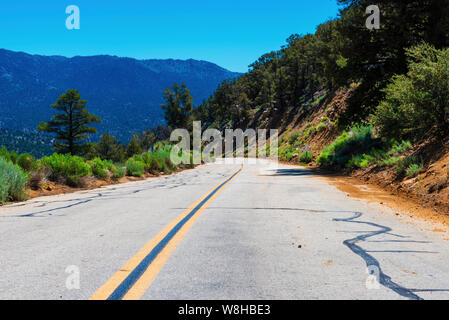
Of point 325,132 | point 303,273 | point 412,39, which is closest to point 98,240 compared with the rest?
point 303,273

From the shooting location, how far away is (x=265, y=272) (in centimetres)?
338

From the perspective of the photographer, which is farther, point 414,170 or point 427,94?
point 427,94

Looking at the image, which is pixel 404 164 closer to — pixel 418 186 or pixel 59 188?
pixel 418 186

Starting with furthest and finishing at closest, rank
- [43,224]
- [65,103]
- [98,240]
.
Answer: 1. [65,103]
2. [43,224]
3. [98,240]

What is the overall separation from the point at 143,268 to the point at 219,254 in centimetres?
96

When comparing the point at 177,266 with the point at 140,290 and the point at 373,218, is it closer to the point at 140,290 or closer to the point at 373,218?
the point at 140,290

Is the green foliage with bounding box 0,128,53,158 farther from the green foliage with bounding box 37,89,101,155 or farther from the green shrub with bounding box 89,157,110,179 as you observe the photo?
the green shrub with bounding box 89,157,110,179

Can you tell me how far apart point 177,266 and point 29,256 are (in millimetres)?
1822

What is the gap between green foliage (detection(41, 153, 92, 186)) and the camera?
1222cm

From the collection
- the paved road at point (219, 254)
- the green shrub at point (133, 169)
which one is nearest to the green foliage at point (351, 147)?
the green shrub at point (133, 169)

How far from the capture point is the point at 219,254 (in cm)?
399

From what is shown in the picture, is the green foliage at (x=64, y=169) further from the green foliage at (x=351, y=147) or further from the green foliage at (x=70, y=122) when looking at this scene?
the green foliage at (x=70, y=122)

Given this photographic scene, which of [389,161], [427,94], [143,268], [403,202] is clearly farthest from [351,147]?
[143,268]

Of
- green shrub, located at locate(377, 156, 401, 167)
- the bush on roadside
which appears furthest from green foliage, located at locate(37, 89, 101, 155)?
the bush on roadside
